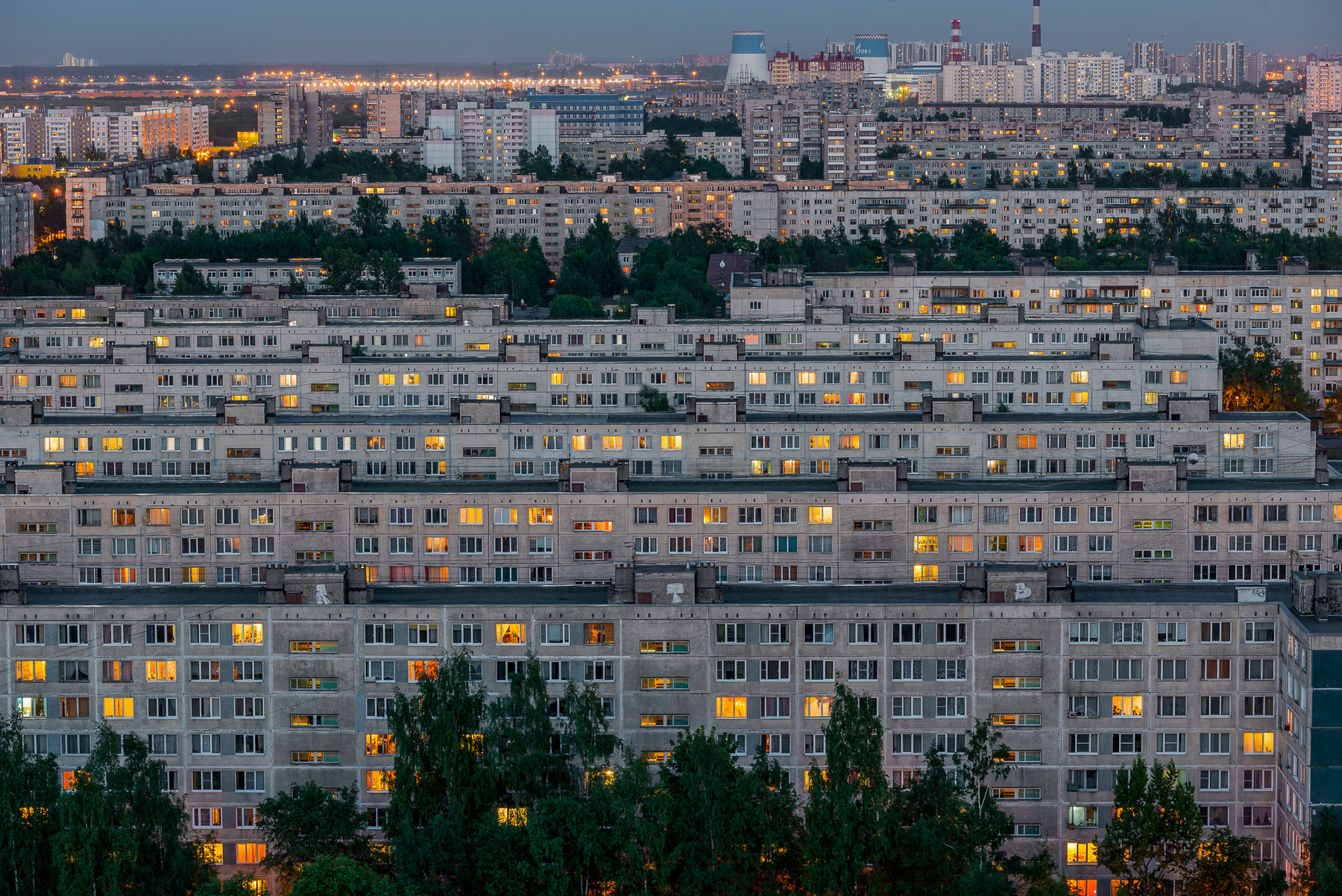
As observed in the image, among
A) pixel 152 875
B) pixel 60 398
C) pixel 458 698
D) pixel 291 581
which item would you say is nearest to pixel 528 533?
pixel 291 581

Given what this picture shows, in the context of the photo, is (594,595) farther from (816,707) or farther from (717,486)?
(717,486)

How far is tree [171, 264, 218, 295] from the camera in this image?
93500mm

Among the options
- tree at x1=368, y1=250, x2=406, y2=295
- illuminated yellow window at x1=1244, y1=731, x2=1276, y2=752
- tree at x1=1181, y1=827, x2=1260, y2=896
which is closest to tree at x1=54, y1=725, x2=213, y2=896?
tree at x1=1181, y1=827, x2=1260, y2=896

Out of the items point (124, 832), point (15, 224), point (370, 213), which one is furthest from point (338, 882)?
point (15, 224)

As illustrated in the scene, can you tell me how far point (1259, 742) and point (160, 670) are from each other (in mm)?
18719

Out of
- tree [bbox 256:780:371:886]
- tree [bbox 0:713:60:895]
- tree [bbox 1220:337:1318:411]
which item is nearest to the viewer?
tree [bbox 0:713:60:895]

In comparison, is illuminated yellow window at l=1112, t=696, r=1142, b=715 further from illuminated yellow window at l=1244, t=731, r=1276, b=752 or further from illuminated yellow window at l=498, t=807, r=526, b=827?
illuminated yellow window at l=498, t=807, r=526, b=827

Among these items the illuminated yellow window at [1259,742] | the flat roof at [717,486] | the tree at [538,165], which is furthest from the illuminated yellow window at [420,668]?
the tree at [538,165]

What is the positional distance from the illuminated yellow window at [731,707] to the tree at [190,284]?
2370 inches

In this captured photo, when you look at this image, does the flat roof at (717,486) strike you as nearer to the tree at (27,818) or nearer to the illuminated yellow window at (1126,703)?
the illuminated yellow window at (1126,703)

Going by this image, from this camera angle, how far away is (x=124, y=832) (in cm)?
3011

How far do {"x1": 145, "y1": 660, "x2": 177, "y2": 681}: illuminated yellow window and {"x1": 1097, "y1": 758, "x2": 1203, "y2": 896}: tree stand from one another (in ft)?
51.9

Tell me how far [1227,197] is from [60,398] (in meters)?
77.5

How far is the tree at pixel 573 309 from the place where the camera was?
91562 mm
